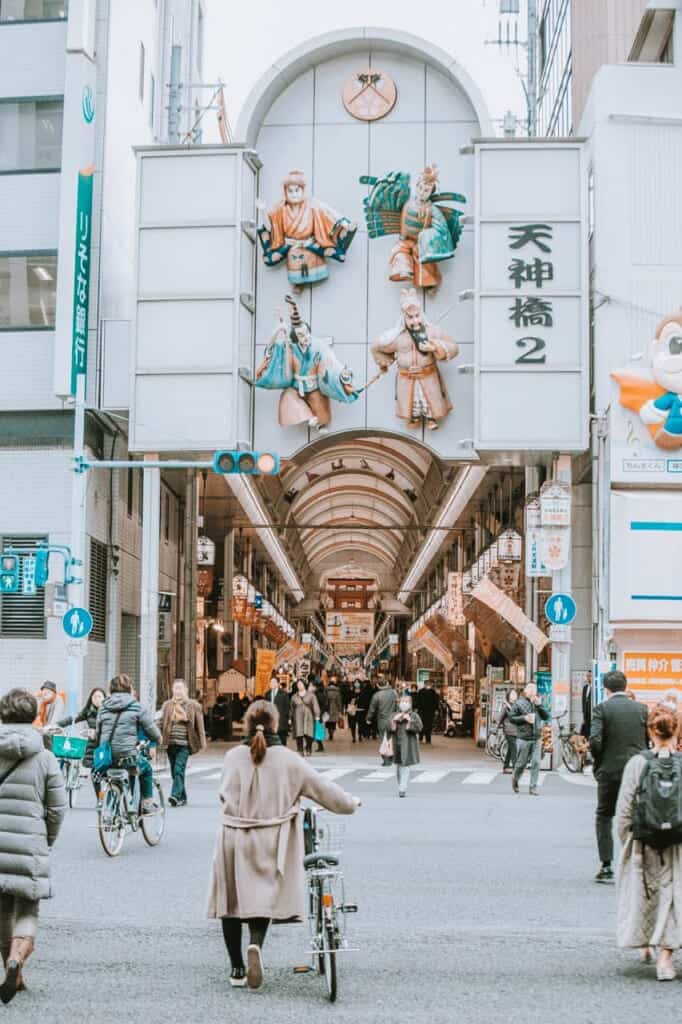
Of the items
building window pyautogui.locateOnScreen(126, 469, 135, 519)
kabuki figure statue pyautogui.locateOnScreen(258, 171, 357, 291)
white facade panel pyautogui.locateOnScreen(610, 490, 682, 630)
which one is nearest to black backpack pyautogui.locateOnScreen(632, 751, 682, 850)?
white facade panel pyautogui.locateOnScreen(610, 490, 682, 630)

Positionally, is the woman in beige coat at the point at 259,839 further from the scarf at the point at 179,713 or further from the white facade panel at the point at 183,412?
the white facade panel at the point at 183,412

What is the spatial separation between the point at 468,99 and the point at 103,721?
2123 centimetres

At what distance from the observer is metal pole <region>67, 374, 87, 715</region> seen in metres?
27.4

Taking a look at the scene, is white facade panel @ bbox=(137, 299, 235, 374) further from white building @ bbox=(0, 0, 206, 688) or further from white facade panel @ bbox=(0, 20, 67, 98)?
white facade panel @ bbox=(0, 20, 67, 98)

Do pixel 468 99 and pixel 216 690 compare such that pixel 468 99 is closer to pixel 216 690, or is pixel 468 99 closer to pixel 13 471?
pixel 13 471

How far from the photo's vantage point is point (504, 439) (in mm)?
30578

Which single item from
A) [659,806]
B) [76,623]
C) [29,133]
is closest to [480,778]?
[76,623]

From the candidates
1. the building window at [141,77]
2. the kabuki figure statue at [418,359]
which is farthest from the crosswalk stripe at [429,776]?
the building window at [141,77]

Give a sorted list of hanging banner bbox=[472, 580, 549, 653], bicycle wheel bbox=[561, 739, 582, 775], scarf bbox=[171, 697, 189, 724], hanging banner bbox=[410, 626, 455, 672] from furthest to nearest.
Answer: hanging banner bbox=[410, 626, 455, 672] < hanging banner bbox=[472, 580, 549, 653] < bicycle wheel bbox=[561, 739, 582, 775] < scarf bbox=[171, 697, 189, 724]

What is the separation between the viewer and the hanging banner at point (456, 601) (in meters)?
48.0

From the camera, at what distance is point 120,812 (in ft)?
47.9

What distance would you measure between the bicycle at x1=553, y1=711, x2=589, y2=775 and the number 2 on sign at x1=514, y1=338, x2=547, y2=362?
23.6 feet

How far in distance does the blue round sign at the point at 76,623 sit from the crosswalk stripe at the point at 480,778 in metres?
7.24

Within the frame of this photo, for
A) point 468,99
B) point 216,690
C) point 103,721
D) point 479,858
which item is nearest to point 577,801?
point 479,858
